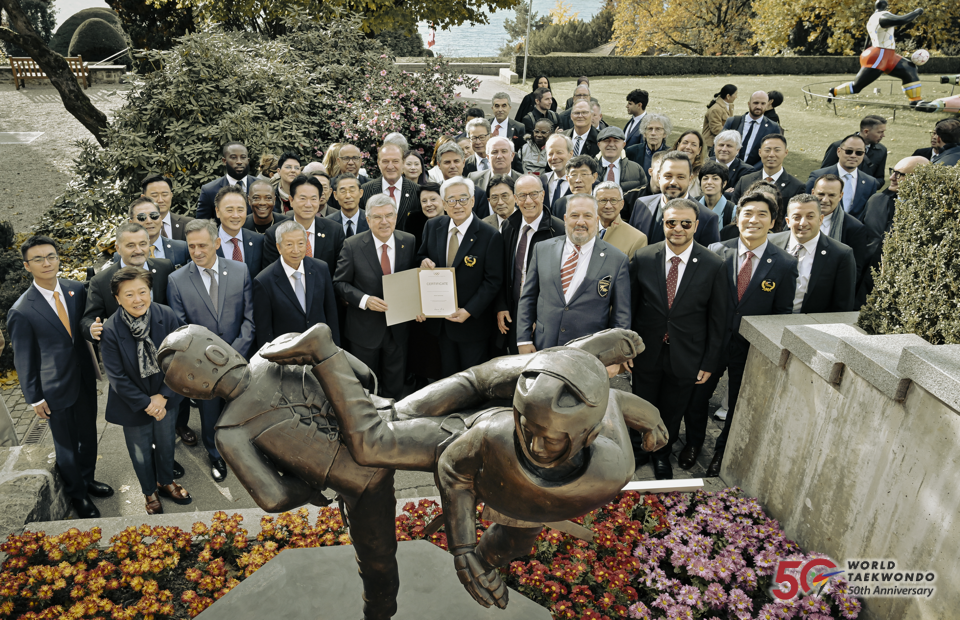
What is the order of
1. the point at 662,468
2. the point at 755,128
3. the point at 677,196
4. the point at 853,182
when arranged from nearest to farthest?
1. the point at 662,468
2. the point at 677,196
3. the point at 853,182
4. the point at 755,128

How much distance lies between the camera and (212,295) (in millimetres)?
5352

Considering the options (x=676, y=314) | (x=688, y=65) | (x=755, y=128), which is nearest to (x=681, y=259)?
(x=676, y=314)

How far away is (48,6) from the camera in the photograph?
106 feet

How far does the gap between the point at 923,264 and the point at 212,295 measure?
17.6 ft

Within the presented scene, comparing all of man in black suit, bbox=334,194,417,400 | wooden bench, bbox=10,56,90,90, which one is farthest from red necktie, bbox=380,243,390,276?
wooden bench, bbox=10,56,90,90

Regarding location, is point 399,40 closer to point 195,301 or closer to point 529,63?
point 529,63

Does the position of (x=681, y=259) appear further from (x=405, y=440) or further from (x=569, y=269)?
(x=405, y=440)

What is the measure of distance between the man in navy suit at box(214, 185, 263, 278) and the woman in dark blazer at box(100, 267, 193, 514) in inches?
49.2

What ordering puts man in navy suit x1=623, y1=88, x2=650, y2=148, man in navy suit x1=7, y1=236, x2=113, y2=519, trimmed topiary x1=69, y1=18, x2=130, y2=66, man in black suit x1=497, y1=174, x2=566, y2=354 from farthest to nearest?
trimmed topiary x1=69, y1=18, x2=130, y2=66 → man in navy suit x1=623, y1=88, x2=650, y2=148 → man in black suit x1=497, y1=174, x2=566, y2=354 → man in navy suit x1=7, y1=236, x2=113, y2=519

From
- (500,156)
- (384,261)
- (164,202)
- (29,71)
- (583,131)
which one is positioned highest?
(29,71)

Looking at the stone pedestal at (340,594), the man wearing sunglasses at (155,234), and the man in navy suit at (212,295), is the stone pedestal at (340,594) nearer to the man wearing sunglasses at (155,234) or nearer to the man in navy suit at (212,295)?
the man in navy suit at (212,295)

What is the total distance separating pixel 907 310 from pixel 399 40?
33.7m

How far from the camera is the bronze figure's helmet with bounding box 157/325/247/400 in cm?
261

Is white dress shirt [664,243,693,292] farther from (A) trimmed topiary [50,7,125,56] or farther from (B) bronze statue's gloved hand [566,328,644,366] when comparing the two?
(A) trimmed topiary [50,7,125,56]
